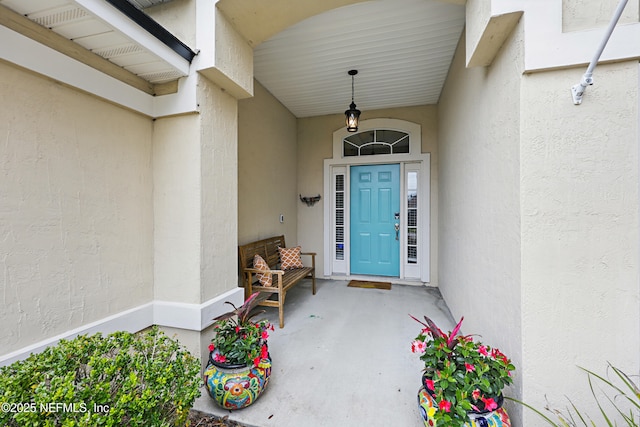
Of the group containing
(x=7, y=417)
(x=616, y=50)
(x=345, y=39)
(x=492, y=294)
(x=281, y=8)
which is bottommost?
(x=7, y=417)

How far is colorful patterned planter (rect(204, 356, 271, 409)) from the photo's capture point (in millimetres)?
1534

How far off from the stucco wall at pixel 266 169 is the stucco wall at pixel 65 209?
140 centimetres

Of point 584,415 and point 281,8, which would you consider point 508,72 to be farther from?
point 584,415

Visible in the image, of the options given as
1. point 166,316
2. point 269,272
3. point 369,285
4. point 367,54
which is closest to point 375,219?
point 369,285

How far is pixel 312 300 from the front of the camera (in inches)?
140

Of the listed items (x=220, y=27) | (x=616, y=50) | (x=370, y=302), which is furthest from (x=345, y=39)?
(x=370, y=302)

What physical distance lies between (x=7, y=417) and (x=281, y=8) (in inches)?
93.4

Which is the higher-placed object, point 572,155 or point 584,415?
point 572,155

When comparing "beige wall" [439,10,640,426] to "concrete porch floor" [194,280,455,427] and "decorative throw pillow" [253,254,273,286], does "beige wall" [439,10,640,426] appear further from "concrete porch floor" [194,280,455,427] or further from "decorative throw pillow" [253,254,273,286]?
"decorative throw pillow" [253,254,273,286]

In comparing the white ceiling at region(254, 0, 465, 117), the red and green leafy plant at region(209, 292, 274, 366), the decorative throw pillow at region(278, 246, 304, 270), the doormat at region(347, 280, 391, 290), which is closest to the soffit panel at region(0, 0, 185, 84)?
the white ceiling at region(254, 0, 465, 117)

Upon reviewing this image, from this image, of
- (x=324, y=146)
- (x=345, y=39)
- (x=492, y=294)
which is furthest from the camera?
(x=324, y=146)

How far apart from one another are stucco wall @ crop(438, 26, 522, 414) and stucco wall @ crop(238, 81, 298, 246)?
235 centimetres

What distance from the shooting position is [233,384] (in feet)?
5.03

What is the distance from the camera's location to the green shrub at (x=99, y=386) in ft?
2.83
